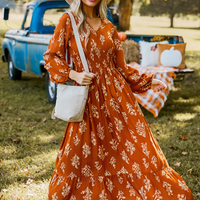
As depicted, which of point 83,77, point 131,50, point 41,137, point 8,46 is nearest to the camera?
point 83,77

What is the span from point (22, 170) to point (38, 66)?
315 centimetres

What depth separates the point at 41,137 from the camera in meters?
4.32

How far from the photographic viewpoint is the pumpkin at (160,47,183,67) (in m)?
6.00

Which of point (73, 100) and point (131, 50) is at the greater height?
point (73, 100)

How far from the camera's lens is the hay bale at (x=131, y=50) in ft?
21.4

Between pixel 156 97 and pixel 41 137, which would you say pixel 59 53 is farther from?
pixel 156 97

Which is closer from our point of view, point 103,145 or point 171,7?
point 103,145

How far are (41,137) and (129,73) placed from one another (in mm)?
2273

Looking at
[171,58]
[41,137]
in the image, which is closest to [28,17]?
[171,58]

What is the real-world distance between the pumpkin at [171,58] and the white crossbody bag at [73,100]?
13.8 ft

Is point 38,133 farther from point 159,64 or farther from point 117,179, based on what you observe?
point 159,64

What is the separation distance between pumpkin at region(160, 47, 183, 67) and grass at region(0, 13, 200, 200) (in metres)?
0.82

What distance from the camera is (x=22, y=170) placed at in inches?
132

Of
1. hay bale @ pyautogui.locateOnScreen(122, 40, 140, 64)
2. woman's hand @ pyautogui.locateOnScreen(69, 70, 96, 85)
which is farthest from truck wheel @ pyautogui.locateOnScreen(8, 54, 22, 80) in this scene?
woman's hand @ pyautogui.locateOnScreen(69, 70, 96, 85)
